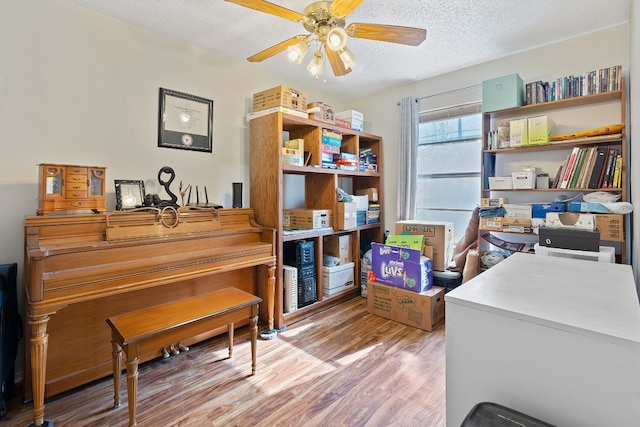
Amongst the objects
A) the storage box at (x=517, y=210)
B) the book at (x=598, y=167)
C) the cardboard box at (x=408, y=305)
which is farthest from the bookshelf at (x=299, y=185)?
the book at (x=598, y=167)

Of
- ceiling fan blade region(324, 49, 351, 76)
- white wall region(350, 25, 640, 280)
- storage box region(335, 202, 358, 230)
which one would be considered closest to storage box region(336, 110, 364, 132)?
white wall region(350, 25, 640, 280)

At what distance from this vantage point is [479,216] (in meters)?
2.88

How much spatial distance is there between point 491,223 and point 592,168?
813mm

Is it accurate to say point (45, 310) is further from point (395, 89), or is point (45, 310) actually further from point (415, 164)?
point (395, 89)

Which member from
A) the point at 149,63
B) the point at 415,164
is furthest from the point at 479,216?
the point at 149,63

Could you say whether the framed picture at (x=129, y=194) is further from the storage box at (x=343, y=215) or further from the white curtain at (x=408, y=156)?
the white curtain at (x=408, y=156)

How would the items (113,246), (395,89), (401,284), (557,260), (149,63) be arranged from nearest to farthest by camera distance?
(557,260), (113,246), (149,63), (401,284), (395,89)

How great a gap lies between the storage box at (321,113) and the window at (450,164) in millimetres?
1126

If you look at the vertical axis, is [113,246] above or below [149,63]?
below

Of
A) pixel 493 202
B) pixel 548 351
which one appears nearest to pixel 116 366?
pixel 548 351

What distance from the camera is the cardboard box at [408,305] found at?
2631 mm

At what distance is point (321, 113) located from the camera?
3.05 m

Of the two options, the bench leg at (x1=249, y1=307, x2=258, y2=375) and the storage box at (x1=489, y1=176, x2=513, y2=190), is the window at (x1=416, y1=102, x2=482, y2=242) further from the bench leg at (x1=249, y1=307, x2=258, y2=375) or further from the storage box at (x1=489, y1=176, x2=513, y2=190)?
the bench leg at (x1=249, y1=307, x2=258, y2=375)

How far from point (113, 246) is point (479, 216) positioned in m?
2.92
